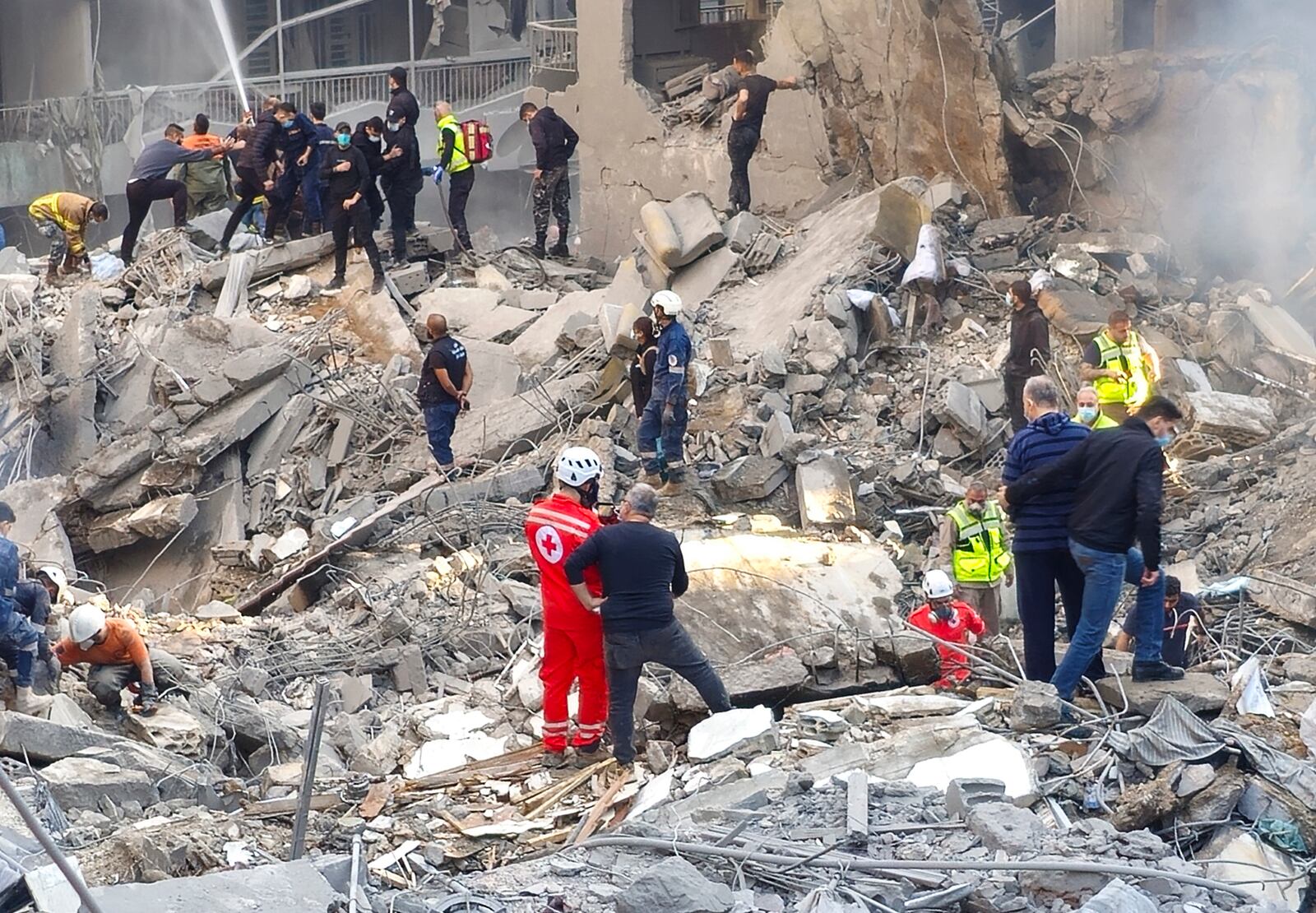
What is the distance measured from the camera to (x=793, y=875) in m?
5.77

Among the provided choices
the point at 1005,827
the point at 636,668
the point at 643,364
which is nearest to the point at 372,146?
the point at 643,364

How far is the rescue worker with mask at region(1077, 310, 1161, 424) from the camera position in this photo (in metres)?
10.9

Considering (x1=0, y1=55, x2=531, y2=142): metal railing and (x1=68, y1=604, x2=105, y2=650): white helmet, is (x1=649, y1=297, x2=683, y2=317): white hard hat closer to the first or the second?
(x1=68, y1=604, x2=105, y2=650): white helmet

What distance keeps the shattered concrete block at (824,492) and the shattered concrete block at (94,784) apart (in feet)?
17.3

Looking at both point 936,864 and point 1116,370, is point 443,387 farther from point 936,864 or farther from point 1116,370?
point 936,864

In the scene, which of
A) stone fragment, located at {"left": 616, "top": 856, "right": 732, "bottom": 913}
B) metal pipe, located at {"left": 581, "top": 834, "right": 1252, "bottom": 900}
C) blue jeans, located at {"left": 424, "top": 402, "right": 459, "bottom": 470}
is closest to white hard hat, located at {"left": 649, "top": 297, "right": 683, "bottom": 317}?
blue jeans, located at {"left": 424, "top": 402, "right": 459, "bottom": 470}

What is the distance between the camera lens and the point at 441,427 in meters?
12.5

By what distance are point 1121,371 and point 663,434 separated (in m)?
3.07

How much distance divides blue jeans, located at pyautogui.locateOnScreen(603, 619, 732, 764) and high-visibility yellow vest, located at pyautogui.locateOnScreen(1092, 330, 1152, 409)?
4.45m

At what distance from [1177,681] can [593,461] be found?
261 cm

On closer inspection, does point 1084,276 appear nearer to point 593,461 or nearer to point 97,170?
point 593,461

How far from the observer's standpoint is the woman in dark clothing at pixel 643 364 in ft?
38.6

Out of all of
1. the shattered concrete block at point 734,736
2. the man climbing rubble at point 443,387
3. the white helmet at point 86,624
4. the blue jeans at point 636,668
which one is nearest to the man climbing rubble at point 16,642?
the white helmet at point 86,624

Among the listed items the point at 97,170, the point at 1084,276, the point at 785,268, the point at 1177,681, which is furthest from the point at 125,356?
the point at 97,170
